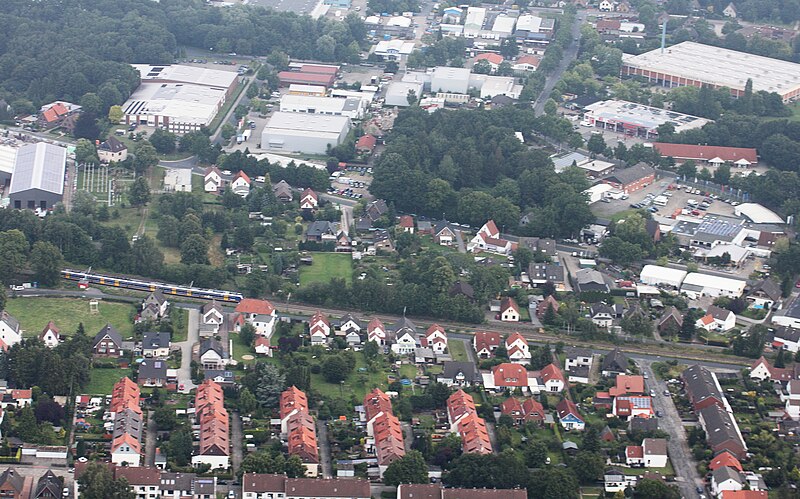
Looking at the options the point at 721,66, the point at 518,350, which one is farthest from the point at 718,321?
the point at 721,66

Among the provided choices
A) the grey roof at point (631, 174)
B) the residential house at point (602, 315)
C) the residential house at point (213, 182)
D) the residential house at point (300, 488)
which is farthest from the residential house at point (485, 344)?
the residential house at point (213, 182)

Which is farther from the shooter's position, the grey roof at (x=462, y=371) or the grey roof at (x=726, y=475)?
the grey roof at (x=462, y=371)

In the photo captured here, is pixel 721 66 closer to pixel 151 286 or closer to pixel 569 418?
pixel 151 286

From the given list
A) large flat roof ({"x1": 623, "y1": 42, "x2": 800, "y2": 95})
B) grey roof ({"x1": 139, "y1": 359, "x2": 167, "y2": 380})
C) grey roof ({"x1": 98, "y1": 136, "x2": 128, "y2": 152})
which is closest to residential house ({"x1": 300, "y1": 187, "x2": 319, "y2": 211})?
grey roof ({"x1": 98, "y1": 136, "x2": 128, "y2": 152})

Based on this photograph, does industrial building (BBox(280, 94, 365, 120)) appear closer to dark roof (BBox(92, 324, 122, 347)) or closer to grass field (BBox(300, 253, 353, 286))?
grass field (BBox(300, 253, 353, 286))

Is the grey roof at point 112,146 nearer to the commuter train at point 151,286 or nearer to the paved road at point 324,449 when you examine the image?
the commuter train at point 151,286

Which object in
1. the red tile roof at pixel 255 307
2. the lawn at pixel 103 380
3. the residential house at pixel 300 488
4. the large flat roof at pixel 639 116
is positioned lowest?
the lawn at pixel 103 380
